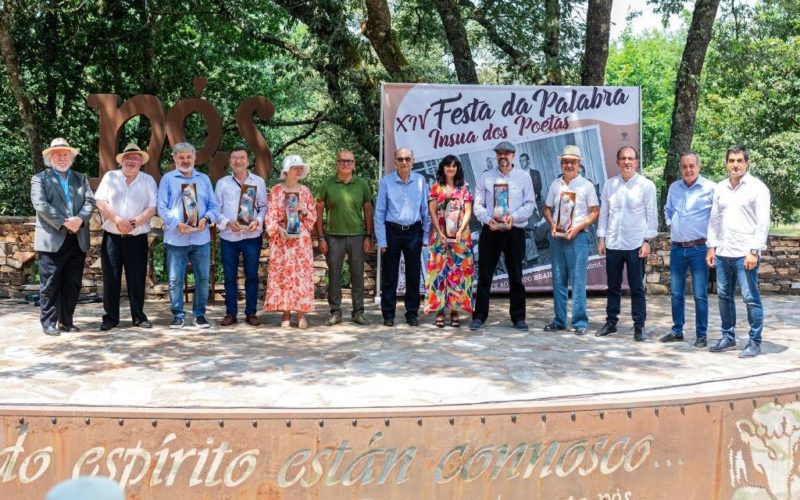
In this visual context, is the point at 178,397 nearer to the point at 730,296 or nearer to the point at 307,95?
the point at 730,296

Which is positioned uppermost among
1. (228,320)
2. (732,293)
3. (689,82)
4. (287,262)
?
(689,82)

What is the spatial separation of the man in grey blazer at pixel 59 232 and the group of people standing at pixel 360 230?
0.01 meters

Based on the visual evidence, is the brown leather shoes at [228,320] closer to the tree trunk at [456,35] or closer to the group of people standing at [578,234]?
the group of people standing at [578,234]

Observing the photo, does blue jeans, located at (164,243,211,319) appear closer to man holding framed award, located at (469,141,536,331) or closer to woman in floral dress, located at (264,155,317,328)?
woman in floral dress, located at (264,155,317,328)

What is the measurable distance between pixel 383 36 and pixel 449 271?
4.53 metres

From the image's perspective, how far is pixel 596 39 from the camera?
10.2 m

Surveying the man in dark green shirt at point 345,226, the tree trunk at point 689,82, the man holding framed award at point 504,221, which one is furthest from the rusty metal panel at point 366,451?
the tree trunk at point 689,82

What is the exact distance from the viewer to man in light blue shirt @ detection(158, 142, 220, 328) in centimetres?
646

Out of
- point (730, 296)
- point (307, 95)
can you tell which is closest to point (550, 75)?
point (730, 296)

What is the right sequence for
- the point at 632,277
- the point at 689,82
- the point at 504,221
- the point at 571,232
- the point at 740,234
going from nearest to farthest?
the point at 740,234, the point at 632,277, the point at 571,232, the point at 504,221, the point at 689,82

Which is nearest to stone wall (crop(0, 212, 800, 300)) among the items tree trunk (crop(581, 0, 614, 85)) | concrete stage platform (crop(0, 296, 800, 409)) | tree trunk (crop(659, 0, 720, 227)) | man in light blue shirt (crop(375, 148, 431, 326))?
concrete stage platform (crop(0, 296, 800, 409))

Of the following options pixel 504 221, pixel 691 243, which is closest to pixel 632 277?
pixel 691 243

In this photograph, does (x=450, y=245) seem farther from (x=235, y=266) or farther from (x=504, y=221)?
(x=235, y=266)

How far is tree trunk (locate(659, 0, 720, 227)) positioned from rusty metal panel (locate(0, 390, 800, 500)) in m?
7.26
